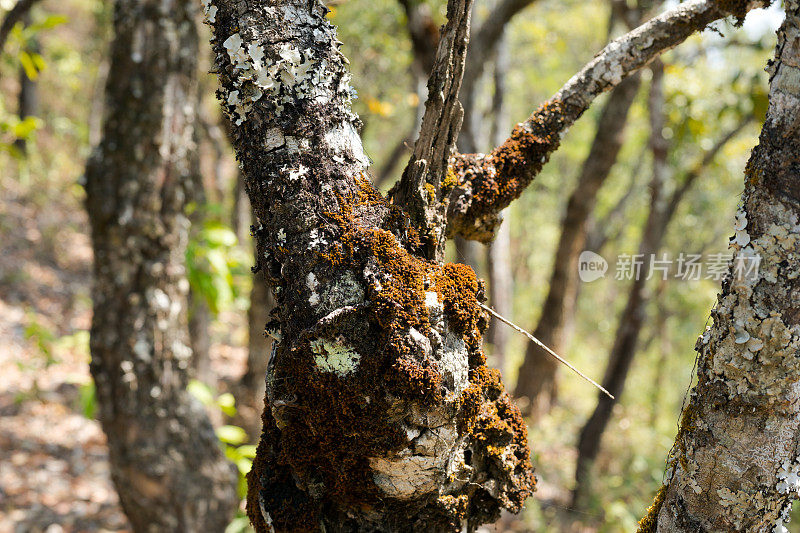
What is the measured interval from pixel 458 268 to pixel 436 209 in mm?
148

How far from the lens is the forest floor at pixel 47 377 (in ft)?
15.2

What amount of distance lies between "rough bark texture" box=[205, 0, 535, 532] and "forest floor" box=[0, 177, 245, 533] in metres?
2.26

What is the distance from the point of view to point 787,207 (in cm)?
110

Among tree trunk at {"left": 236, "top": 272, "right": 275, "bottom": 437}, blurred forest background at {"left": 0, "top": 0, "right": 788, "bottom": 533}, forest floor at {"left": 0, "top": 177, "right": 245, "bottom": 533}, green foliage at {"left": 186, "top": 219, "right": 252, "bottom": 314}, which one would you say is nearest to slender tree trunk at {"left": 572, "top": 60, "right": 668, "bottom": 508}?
blurred forest background at {"left": 0, "top": 0, "right": 788, "bottom": 533}

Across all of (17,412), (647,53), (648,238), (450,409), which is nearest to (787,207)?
(647,53)

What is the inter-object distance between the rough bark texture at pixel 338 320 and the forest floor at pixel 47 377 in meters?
2.26

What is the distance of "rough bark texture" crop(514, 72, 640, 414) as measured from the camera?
533cm

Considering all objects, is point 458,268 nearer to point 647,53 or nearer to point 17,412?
point 647,53

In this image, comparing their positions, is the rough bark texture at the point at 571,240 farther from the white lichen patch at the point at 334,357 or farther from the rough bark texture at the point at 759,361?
the white lichen patch at the point at 334,357

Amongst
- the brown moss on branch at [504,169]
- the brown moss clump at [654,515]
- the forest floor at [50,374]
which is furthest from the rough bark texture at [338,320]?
the forest floor at [50,374]

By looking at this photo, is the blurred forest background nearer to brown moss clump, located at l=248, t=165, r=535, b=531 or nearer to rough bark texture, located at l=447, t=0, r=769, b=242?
rough bark texture, located at l=447, t=0, r=769, b=242

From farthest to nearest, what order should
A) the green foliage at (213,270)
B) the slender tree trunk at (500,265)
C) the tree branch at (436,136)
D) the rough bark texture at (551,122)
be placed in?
the slender tree trunk at (500,265), the green foliage at (213,270), the rough bark texture at (551,122), the tree branch at (436,136)

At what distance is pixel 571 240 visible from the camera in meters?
6.05

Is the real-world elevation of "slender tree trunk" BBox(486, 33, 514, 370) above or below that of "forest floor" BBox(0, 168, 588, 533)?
above
